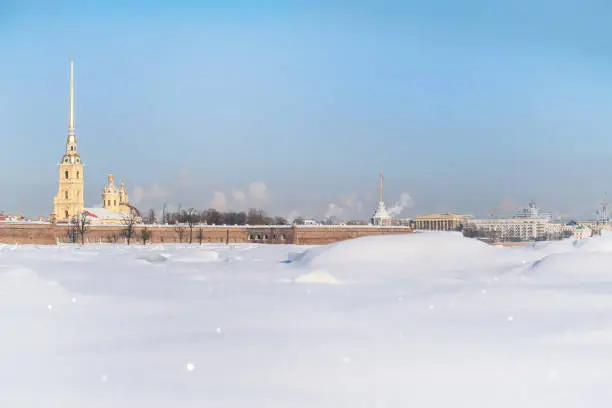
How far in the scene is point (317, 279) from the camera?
1102 inches

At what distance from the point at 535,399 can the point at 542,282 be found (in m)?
17.7

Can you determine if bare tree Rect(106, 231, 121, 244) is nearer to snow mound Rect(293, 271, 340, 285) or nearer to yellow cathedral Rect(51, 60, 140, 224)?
yellow cathedral Rect(51, 60, 140, 224)

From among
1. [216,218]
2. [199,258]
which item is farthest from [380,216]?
[199,258]

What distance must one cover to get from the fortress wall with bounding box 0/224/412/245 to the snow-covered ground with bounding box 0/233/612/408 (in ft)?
248

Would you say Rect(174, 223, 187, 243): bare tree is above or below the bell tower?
below

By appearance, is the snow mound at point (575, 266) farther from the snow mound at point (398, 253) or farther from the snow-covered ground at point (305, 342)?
the snow mound at point (398, 253)

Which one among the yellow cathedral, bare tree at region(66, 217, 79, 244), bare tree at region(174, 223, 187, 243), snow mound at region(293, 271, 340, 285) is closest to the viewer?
snow mound at region(293, 271, 340, 285)

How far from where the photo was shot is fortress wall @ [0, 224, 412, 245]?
98.6 m

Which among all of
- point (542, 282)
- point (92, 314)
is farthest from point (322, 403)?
point (542, 282)

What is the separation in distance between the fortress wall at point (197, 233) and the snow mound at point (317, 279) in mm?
77671

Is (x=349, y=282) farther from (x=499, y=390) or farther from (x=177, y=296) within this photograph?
(x=499, y=390)

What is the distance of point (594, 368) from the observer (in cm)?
1259

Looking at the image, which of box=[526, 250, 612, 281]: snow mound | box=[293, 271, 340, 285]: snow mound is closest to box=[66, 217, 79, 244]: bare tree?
box=[293, 271, 340, 285]: snow mound

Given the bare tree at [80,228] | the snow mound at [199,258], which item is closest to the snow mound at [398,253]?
the snow mound at [199,258]
